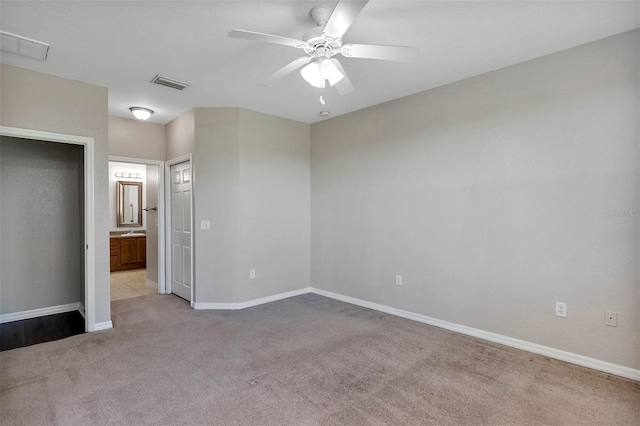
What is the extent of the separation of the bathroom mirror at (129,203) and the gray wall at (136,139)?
275cm

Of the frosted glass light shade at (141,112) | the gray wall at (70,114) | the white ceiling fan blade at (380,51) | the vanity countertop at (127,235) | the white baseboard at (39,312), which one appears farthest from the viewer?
the vanity countertop at (127,235)

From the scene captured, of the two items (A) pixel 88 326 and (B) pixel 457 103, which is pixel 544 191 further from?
(A) pixel 88 326

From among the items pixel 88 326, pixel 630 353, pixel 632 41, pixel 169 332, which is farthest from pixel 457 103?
pixel 88 326

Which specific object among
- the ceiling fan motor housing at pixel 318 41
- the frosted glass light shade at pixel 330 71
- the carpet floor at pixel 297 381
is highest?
the ceiling fan motor housing at pixel 318 41

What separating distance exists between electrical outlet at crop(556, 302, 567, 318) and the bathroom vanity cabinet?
7059mm

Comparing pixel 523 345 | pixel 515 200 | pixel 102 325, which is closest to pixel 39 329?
pixel 102 325

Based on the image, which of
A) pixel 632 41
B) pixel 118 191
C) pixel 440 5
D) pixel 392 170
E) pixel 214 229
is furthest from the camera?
pixel 118 191

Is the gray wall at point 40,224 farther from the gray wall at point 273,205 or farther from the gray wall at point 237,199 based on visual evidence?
the gray wall at point 273,205

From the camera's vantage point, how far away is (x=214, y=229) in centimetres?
432

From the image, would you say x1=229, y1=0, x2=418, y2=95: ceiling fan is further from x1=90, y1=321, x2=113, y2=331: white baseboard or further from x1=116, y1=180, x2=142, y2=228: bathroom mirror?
x1=116, y1=180, x2=142, y2=228: bathroom mirror

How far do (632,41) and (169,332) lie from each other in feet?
15.7

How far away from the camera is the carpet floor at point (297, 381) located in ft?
6.72

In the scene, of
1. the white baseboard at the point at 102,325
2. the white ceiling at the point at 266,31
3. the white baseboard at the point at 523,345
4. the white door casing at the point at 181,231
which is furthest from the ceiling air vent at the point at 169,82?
the white baseboard at the point at 523,345

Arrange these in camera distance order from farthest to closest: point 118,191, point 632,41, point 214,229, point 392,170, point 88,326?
1. point 118,191
2. point 214,229
3. point 392,170
4. point 88,326
5. point 632,41
